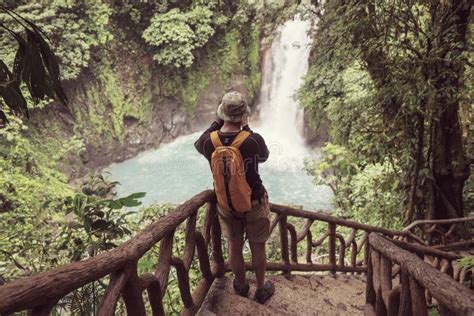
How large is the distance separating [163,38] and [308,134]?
21.9 feet

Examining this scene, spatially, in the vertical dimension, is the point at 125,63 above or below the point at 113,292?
above

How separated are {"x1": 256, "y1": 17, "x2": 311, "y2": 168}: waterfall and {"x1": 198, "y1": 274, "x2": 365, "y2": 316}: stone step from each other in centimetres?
1092

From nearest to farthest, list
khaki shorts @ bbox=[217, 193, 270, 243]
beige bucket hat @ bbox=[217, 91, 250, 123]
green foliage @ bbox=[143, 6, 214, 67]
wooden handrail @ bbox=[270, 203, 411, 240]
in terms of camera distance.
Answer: beige bucket hat @ bbox=[217, 91, 250, 123], khaki shorts @ bbox=[217, 193, 270, 243], wooden handrail @ bbox=[270, 203, 411, 240], green foliage @ bbox=[143, 6, 214, 67]

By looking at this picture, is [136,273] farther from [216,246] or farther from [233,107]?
[216,246]

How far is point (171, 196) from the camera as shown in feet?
44.1

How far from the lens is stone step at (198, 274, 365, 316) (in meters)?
2.79

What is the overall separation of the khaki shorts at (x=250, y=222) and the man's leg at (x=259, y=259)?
0.25 feet

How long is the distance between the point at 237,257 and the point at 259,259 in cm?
19

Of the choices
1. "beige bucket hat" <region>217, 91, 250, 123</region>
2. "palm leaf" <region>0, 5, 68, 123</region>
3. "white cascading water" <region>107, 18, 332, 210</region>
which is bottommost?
"white cascading water" <region>107, 18, 332, 210</region>

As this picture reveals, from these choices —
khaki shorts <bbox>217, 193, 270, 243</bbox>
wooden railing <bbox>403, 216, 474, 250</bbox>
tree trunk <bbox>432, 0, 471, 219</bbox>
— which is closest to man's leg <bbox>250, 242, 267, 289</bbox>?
khaki shorts <bbox>217, 193, 270, 243</bbox>

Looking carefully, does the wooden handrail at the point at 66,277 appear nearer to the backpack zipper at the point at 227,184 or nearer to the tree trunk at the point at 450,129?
the backpack zipper at the point at 227,184

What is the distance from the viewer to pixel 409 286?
1829mm

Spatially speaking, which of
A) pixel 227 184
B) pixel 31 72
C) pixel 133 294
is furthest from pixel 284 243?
pixel 31 72

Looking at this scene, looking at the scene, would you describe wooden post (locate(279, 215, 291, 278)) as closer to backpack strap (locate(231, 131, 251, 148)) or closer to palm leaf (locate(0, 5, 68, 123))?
backpack strap (locate(231, 131, 251, 148))
